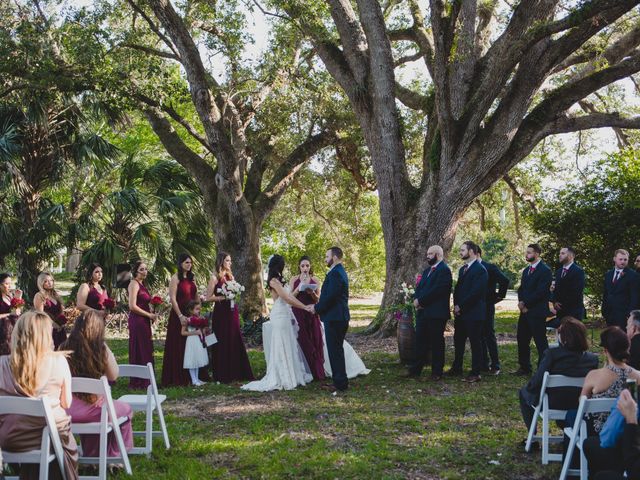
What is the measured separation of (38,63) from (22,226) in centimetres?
369

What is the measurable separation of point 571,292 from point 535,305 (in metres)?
0.65

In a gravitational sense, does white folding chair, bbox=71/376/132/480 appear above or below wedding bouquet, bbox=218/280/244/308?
below

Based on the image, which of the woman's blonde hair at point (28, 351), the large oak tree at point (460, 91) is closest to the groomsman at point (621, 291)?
the large oak tree at point (460, 91)

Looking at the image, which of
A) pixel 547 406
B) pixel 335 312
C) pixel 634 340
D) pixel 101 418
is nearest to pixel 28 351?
pixel 101 418

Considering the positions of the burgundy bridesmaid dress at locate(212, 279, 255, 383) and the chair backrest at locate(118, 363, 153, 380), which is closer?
the chair backrest at locate(118, 363, 153, 380)

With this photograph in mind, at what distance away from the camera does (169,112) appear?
17188 millimetres

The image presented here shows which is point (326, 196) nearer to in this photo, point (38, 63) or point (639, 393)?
point (38, 63)

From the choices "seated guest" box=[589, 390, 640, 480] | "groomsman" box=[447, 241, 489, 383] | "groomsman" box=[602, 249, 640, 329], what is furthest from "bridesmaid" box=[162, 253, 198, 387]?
"seated guest" box=[589, 390, 640, 480]

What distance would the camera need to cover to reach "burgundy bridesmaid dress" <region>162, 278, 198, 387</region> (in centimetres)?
985

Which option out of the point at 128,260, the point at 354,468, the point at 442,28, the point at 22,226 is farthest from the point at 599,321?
the point at 22,226

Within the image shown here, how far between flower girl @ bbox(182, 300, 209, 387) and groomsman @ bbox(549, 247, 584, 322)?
17.6 ft

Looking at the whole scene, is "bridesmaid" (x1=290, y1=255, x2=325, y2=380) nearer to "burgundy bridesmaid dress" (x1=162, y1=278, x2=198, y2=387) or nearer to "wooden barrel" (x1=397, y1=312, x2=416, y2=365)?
"wooden barrel" (x1=397, y1=312, x2=416, y2=365)

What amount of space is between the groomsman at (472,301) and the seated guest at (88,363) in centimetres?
548

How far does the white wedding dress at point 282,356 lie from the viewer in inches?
369
